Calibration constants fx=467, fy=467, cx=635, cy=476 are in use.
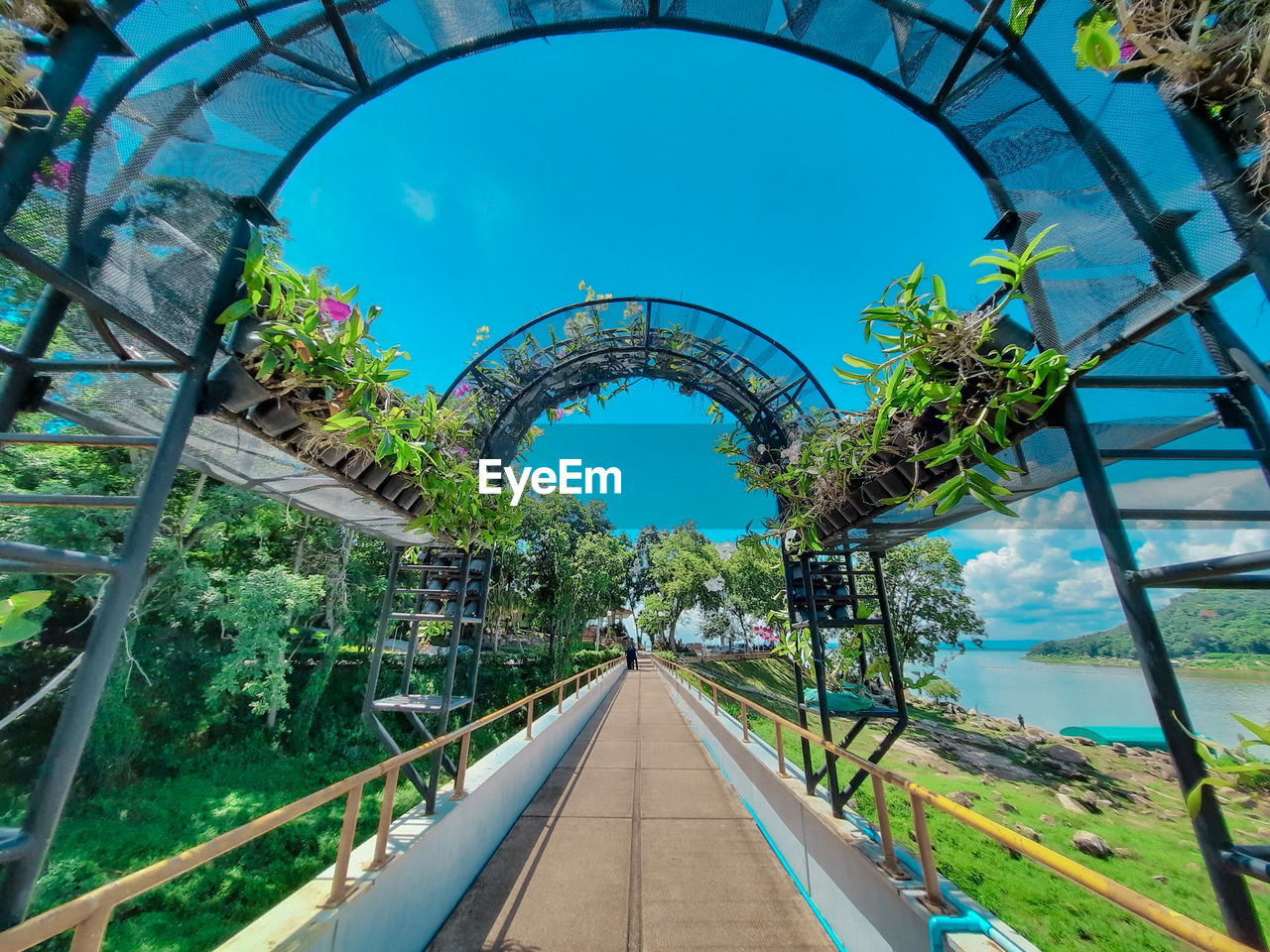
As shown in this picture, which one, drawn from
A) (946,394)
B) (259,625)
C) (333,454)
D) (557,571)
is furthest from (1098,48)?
(557,571)

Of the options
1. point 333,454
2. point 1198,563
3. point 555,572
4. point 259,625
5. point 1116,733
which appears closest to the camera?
point 1198,563

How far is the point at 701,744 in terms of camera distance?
21.8 ft

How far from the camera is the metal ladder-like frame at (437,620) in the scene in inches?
131

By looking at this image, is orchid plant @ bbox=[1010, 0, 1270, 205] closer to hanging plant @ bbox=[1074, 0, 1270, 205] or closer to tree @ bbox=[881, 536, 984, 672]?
hanging plant @ bbox=[1074, 0, 1270, 205]

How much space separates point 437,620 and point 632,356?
119 inches

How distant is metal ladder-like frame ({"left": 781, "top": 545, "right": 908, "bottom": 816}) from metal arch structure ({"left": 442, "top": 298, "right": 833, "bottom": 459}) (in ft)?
3.88

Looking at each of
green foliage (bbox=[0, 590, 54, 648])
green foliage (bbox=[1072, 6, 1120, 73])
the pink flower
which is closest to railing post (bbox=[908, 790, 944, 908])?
green foliage (bbox=[1072, 6, 1120, 73])

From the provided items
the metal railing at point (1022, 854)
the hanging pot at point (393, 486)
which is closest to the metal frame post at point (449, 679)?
the hanging pot at point (393, 486)

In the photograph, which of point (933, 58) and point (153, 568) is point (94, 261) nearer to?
point (933, 58)

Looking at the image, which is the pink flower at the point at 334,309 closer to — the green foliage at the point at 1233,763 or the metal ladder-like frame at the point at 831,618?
the green foliage at the point at 1233,763

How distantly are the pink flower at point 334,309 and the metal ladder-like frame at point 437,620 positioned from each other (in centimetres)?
205

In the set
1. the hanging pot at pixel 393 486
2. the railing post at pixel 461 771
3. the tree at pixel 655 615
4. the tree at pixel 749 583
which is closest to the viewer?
the hanging pot at pixel 393 486

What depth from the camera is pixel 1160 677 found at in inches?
52.6

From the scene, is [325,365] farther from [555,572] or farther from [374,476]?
[555,572]
